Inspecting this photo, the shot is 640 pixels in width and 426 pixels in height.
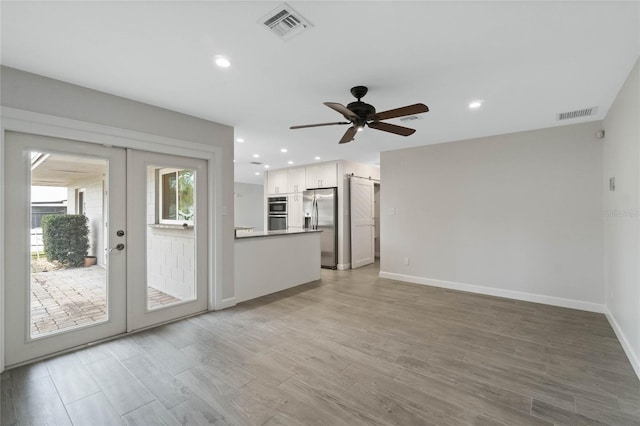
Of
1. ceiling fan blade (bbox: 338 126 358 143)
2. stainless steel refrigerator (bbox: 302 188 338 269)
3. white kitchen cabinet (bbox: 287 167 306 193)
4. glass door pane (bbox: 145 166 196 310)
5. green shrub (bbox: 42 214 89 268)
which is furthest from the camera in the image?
white kitchen cabinet (bbox: 287 167 306 193)

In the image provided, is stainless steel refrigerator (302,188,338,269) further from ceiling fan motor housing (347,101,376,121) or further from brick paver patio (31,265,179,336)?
brick paver patio (31,265,179,336)

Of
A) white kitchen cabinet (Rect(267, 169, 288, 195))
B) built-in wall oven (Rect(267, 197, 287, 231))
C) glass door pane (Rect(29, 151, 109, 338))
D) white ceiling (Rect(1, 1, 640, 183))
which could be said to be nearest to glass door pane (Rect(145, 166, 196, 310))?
glass door pane (Rect(29, 151, 109, 338))

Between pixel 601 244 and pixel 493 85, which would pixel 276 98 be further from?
pixel 601 244

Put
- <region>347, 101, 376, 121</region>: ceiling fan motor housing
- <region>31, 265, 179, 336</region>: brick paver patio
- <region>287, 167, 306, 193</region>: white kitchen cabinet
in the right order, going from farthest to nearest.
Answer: <region>287, 167, 306, 193</region>: white kitchen cabinet → <region>347, 101, 376, 121</region>: ceiling fan motor housing → <region>31, 265, 179, 336</region>: brick paver patio

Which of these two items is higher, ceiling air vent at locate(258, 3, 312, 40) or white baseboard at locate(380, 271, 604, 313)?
ceiling air vent at locate(258, 3, 312, 40)

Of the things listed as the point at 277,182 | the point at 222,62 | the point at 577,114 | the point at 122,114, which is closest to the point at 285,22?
the point at 222,62

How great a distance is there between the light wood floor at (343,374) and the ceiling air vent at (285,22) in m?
2.62

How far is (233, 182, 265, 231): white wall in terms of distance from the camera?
11.3 meters

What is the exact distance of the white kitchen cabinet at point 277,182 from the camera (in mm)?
7586

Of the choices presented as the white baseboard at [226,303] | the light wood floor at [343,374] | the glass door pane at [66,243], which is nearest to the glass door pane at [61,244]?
the glass door pane at [66,243]

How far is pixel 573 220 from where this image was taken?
13.0ft

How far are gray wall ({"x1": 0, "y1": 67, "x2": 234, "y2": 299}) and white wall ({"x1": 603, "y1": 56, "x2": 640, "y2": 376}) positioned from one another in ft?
14.1

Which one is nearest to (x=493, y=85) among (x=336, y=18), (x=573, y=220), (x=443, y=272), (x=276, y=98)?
(x=336, y=18)

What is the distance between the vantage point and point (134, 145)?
123 inches
